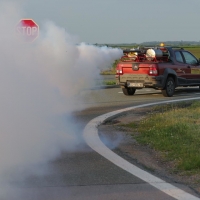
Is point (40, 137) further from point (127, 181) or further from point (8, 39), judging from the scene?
point (127, 181)

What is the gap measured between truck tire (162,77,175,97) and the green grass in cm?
530

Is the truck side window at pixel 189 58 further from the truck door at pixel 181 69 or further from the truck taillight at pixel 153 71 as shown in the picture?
the truck taillight at pixel 153 71

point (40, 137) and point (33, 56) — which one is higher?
point (33, 56)

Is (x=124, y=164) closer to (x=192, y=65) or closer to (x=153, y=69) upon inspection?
(x=153, y=69)

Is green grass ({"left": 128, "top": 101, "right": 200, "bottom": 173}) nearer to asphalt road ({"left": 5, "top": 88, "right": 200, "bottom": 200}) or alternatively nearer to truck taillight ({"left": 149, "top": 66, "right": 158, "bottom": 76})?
asphalt road ({"left": 5, "top": 88, "right": 200, "bottom": 200})

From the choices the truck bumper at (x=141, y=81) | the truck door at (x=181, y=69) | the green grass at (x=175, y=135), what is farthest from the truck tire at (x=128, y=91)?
the green grass at (x=175, y=135)

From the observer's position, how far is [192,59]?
21547mm

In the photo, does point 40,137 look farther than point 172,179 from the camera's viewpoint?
Yes

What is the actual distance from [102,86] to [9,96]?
15.3 m

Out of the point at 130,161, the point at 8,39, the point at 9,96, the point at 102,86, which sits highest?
the point at 8,39

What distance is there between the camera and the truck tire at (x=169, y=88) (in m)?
19.9

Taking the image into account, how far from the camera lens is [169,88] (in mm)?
20047

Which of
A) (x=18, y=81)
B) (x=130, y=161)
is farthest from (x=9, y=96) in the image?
(x=130, y=161)

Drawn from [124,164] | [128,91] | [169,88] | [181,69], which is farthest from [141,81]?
[124,164]
